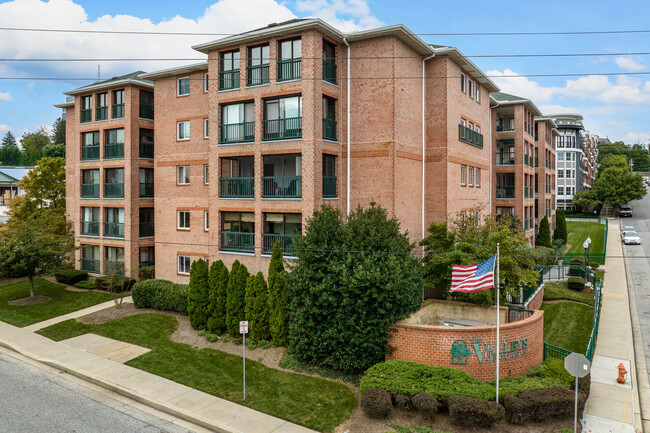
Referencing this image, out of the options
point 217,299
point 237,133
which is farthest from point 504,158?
point 217,299

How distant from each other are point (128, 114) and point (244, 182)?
12.5m

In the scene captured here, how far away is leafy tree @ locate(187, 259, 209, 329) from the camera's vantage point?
22.0m

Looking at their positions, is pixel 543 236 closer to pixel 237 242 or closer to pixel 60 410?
pixel 237 242

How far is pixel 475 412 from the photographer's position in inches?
509

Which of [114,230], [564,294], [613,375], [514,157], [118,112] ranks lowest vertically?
[613,375]

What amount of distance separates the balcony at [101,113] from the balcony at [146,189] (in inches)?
223

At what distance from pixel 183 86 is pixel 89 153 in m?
10.4

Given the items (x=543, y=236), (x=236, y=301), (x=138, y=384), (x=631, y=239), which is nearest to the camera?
(x=138, y=384)

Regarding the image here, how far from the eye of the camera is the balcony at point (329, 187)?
902 inches

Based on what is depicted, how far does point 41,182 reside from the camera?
37844mm

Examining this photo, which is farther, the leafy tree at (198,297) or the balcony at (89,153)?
the balcony at (89,153)

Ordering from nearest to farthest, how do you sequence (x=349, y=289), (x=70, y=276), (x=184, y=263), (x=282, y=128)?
(x=349, y=289), (x=282, y=128), (x=184, y=263), (x=70, y=276)

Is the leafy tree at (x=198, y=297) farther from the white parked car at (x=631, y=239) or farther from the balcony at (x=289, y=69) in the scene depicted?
the white parked car at (x=631, y=239)

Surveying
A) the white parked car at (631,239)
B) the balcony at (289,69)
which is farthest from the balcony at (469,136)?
the white parked car at (631,239)
